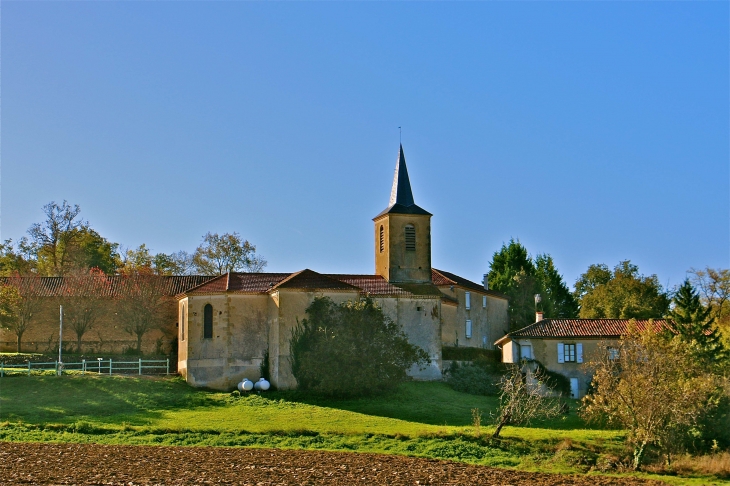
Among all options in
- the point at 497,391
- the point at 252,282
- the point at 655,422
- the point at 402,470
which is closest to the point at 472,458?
the point at 402,470

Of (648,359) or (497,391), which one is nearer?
(648,359)

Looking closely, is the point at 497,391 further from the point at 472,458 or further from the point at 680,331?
the point at 472,458

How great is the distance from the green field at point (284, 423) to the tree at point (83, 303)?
457 inches

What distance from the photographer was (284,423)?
127 ft

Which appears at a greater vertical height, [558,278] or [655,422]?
[558,278]

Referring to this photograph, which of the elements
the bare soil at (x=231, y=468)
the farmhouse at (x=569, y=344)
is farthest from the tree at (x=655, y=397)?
the farmhouse at (x=569, y=344)

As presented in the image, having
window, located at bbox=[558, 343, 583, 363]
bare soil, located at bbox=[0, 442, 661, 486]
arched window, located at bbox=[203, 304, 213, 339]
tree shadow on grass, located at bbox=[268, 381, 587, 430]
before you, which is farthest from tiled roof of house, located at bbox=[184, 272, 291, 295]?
bare soil, located at bbox=[0, 442, 661, 486]

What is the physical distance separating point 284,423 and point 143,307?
20.7m

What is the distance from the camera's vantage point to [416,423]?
131 ft

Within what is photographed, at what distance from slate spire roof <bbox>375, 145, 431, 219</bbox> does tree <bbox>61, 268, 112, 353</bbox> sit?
1741 cm

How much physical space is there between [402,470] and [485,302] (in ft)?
118

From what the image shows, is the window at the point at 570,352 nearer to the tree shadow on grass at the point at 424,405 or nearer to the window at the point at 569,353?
→ the window at the point at 569,353

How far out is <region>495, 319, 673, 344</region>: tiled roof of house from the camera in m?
52.4

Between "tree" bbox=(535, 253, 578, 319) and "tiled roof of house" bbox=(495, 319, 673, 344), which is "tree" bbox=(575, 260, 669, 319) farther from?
"tiled roof of house" bbox=(495, 319, 673, 344)
